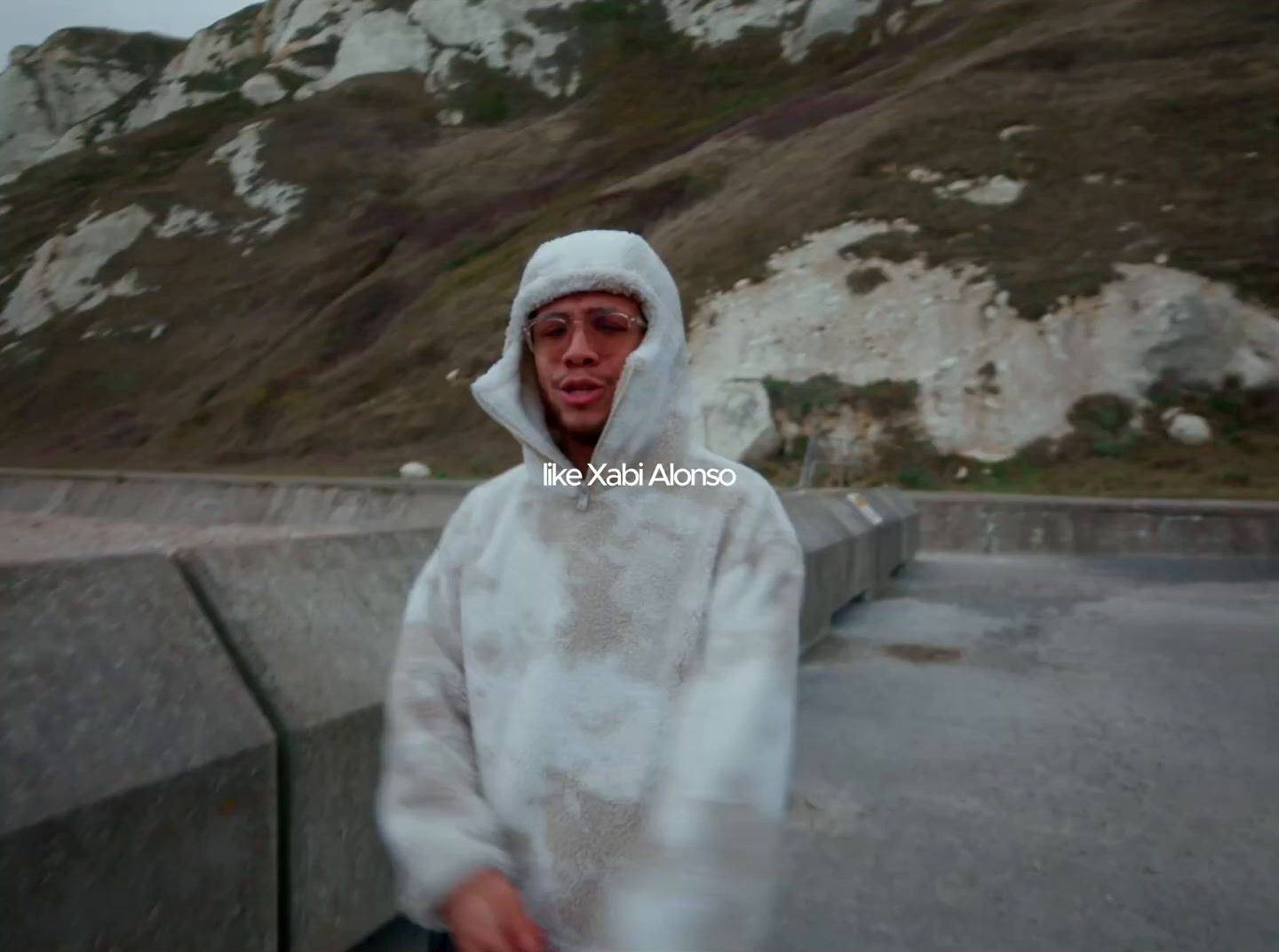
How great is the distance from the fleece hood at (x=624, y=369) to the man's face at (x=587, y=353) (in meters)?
0.02

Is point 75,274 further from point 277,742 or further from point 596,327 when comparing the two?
point 596,327

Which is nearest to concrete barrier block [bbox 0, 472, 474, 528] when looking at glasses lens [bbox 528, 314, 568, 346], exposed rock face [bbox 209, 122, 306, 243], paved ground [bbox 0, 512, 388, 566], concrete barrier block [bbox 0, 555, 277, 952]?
paved ground [bbox 0, 512, 388, 566]

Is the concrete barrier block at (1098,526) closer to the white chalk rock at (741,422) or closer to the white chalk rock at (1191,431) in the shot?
the white chalk rock at (1191,431)

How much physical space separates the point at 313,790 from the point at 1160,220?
24.8 m

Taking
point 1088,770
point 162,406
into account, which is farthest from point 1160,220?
point 162,406

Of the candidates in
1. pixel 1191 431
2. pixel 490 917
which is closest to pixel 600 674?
pixel 490 917

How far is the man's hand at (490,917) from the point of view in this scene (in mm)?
1418

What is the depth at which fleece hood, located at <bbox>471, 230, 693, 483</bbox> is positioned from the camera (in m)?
1.62

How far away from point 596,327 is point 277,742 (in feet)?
3.13

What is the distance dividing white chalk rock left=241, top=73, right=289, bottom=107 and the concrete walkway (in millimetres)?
56386

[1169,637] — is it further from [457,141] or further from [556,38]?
[556,38]

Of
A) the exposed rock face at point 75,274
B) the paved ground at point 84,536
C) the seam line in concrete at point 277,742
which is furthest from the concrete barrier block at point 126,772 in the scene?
the exposed rock face at point 75,274

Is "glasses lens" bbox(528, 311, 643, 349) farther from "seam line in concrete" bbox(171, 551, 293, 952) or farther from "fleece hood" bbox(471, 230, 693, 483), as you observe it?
"seam line in concrete" bbox(171, 551, 293, 952)

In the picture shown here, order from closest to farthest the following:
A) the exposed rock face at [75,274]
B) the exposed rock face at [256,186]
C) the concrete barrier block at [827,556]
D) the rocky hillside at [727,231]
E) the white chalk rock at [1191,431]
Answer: the concrete barrier block at [827,556]
the white chalk rock at [1191,431]
the rocky hillside at [727,231]
the exposed rock face at [75,274]
the exposed rock face at [256,186]
